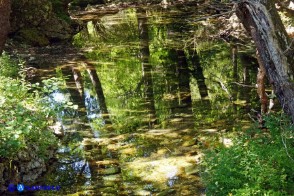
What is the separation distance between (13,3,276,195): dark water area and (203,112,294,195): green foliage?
3.97ft

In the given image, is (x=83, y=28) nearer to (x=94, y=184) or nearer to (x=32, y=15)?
(x=32, y=15)

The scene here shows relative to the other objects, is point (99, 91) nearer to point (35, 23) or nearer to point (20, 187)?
point (20, 187)

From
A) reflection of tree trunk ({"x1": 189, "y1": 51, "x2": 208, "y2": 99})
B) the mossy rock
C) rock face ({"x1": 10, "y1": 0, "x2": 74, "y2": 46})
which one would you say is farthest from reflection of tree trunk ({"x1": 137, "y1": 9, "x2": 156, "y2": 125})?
the mossy rock

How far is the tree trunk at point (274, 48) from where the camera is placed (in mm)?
5871

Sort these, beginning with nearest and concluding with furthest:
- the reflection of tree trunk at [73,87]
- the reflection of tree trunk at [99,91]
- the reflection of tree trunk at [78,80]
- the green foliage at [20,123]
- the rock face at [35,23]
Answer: the green foliage at [20,123], the reflection of tree trunk at [99,91], the reflection of tree trunk at [73,87], the reflection of tree trunk at [78,80], the rock face at [35,23]

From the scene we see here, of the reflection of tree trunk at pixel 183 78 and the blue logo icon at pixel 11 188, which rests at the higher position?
the reflection of tree trunk at pixel 183 78

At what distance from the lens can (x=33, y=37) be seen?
726 inches

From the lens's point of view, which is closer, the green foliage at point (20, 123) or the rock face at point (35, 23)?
the green foliage at point (20, 123)

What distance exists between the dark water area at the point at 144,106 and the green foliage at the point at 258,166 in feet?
3.97

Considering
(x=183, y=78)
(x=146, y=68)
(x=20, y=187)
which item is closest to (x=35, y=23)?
(x=146, y=68)

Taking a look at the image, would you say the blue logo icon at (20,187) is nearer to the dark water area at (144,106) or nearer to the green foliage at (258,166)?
the dark water area at (144,106)

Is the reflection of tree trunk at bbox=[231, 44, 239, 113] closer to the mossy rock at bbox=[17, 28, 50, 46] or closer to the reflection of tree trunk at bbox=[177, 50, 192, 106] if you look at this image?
the reflection of tree trunk at bbox=[177, 50, 192, 106]

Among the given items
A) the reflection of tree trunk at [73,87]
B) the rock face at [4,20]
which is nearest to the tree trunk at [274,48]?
the rock face at [4,20]

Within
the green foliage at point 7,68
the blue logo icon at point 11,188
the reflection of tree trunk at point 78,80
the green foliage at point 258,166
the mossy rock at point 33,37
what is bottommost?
the blue logo icon at point 11,188
